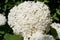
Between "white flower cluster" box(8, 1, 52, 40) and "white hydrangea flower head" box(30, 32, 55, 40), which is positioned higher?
"white flower cluster" box(8, 1, 52, 40)

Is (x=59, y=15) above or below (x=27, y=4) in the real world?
below

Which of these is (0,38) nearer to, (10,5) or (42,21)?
(42,21)

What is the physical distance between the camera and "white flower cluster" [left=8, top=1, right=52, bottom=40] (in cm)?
232

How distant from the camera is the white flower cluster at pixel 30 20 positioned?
2.32 meters

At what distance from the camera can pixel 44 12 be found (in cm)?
237

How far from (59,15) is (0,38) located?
1.55m

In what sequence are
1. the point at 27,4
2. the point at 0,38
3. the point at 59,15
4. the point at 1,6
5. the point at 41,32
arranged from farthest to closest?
the point at 1,6 < the point at 59,15 < the point at 0,38 < the point at 27,4 < the point at 41,32

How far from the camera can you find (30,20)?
2.33 m

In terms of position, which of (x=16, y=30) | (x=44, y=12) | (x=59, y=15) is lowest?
(x=59, y=15)

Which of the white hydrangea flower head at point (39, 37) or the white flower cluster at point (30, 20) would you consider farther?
the white flower cluster at point (30, 20)

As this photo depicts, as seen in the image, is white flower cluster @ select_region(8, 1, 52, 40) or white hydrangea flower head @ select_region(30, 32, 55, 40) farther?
white flower cluster @ select_region(8, 1, 52, 40)

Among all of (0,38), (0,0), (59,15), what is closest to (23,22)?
(0,38)

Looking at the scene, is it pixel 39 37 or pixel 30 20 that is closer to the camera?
pixel 39 37

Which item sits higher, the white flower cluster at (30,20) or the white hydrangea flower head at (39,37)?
the white flower cluster at (30,20)
